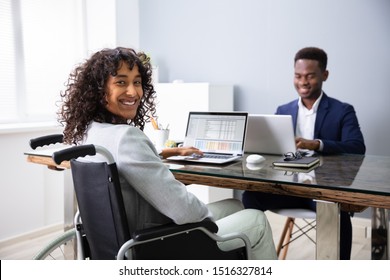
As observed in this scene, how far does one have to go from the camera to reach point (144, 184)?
142 centimetres

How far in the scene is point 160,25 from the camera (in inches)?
173

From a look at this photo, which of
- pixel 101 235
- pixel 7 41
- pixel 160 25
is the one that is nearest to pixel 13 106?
pixel 7 41

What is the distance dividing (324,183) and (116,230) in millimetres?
760

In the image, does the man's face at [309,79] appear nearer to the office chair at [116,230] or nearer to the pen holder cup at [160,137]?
the pen holder cup at [160,137]

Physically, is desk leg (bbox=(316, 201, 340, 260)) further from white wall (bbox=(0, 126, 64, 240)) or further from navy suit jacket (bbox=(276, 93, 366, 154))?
white wall (bbox=(0, 126, 64, 240))

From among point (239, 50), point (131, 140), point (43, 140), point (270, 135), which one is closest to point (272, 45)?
point (239, 50)

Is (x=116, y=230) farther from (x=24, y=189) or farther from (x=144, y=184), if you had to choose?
(x=24, y=189)

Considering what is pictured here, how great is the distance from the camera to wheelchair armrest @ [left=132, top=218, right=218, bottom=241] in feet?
4.45

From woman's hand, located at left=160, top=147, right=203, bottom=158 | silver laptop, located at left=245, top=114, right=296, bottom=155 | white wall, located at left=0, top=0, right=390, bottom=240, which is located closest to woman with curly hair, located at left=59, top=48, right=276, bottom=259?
woman's hand, located at left=160, top=147, right=203, bottom=158

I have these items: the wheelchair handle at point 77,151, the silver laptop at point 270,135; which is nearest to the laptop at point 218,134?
the silver laptop at point 270,135

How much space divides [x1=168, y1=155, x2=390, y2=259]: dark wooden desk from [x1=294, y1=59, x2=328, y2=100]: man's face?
2.72ft

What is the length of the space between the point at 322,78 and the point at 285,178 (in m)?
1.37

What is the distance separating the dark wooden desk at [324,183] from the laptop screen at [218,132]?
224 millimetres

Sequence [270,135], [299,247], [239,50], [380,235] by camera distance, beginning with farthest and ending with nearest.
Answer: [239,50] → [299,247] → [270,135] → [380,235]
